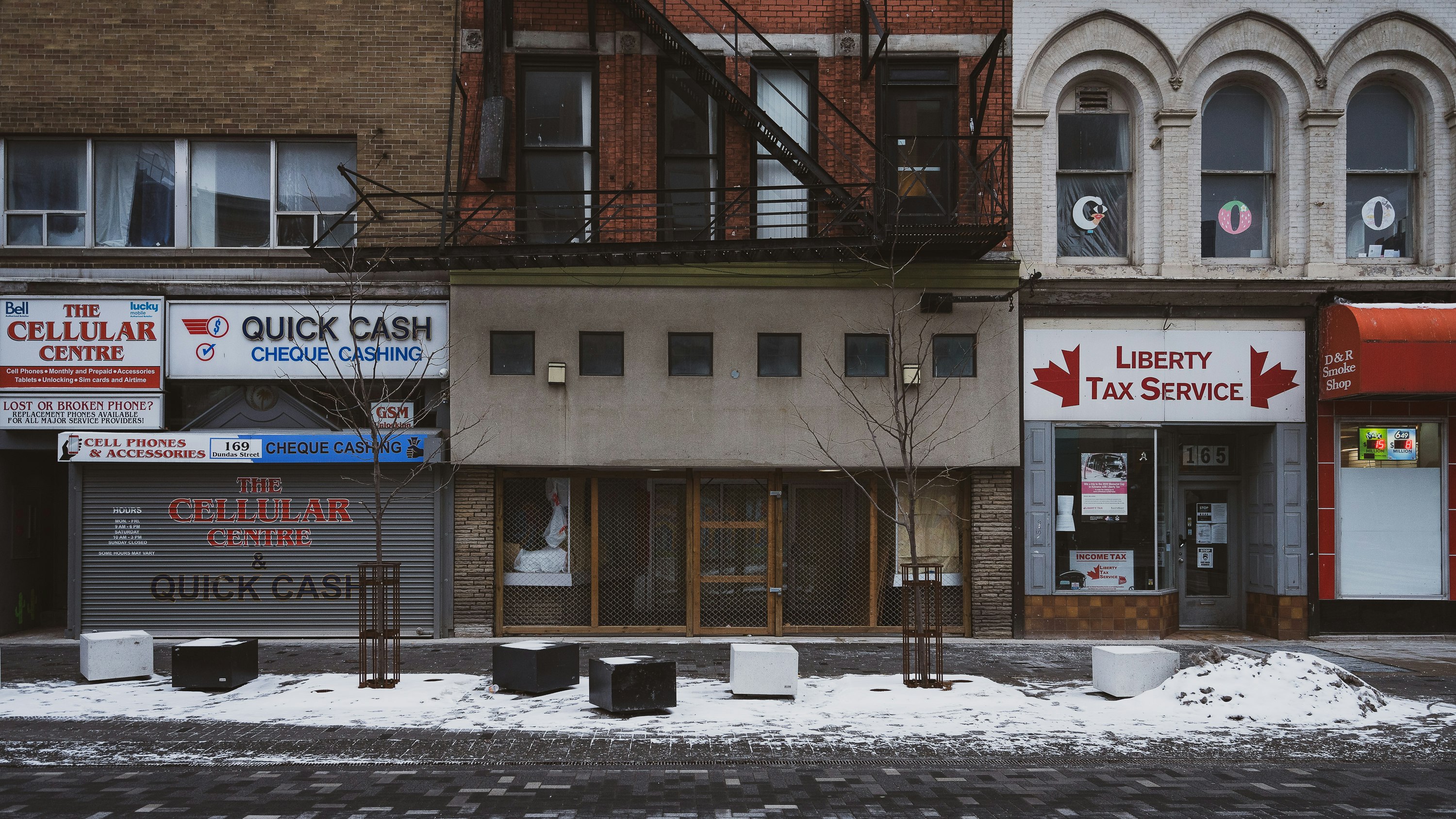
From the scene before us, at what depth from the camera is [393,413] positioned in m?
15.4

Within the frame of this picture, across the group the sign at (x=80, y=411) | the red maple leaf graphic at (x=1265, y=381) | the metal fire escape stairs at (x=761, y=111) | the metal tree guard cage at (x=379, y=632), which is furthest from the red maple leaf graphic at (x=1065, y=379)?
the sign at (x=80, y=411)

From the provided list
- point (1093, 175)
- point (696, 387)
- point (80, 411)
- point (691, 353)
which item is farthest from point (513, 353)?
point (1093, 175)

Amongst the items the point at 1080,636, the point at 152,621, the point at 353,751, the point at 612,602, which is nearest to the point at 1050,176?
the point at 1080,636

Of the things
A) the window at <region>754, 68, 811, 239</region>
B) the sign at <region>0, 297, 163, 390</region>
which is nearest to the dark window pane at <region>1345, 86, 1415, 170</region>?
the window at <region>754, 68, 811, 239</region>

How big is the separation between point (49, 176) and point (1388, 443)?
20291 millimetres

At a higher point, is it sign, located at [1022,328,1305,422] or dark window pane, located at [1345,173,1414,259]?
dark window pane, located at [1345,173,1414,259]

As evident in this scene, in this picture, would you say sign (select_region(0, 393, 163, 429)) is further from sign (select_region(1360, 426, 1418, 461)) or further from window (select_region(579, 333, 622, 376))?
sign (select_region(1360, 426, 1418, 461))

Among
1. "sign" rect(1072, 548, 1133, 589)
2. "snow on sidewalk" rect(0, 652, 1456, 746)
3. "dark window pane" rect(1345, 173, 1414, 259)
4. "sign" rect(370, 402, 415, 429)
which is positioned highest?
"dark window pane" rect(1345, 173, 1414, 259)

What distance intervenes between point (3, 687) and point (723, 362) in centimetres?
941

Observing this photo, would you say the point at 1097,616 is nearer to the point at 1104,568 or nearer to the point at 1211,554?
the point at 1104,568

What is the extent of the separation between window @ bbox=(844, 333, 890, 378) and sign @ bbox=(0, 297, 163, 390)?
32.5ft

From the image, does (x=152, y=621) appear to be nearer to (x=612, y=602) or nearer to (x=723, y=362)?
(x=612, y=602)

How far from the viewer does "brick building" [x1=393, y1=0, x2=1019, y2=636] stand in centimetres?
1511

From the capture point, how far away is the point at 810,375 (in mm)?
15219
